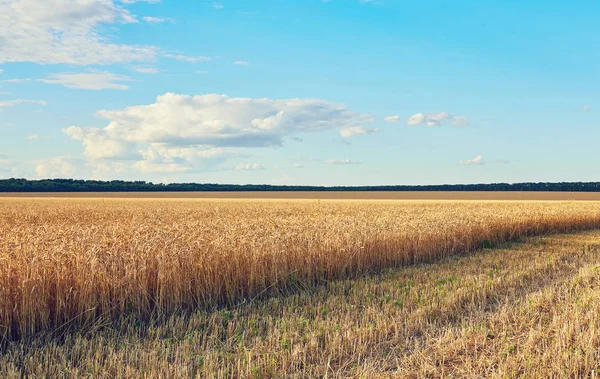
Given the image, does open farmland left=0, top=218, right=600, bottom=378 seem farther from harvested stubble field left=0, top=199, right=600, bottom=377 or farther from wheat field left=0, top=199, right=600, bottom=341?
wheat field left=0, top=199, right=600, bottom=341

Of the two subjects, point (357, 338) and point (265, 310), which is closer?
point (357, 338)

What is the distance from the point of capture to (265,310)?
884cm

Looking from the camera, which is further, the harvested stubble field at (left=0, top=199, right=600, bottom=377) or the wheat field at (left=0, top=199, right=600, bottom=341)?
the wheat field at (left=0, top=199, right=600, bottom=341)

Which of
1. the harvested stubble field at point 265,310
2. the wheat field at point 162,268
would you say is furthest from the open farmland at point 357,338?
the wheat field at point 162,268

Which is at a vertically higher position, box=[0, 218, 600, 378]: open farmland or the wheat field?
the wheat field

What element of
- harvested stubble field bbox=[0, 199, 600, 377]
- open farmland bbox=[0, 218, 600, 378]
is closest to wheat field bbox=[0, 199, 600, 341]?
harvested stubble field bbox=[0, 199, 600, 377]

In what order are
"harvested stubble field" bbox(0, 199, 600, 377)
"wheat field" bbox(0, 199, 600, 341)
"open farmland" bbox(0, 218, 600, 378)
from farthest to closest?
1. "wheat field" bbox(0, 199, 600, 341)
2. "harvested stubble field" bbox(0, 199, 600, 377)
3. "open farmland" bbox(0, 218, 600, 378)

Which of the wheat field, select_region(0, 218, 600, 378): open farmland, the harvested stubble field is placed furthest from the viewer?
the wheat field

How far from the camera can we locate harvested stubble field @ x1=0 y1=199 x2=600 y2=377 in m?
6.29

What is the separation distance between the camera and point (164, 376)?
5797 millimetres

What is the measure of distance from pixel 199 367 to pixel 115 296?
2.84 meters

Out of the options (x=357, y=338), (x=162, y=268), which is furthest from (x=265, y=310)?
(x=357, y=338)

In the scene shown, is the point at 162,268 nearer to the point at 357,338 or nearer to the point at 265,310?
the point at 265,310

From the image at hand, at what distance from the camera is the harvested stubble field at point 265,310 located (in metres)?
6.29
